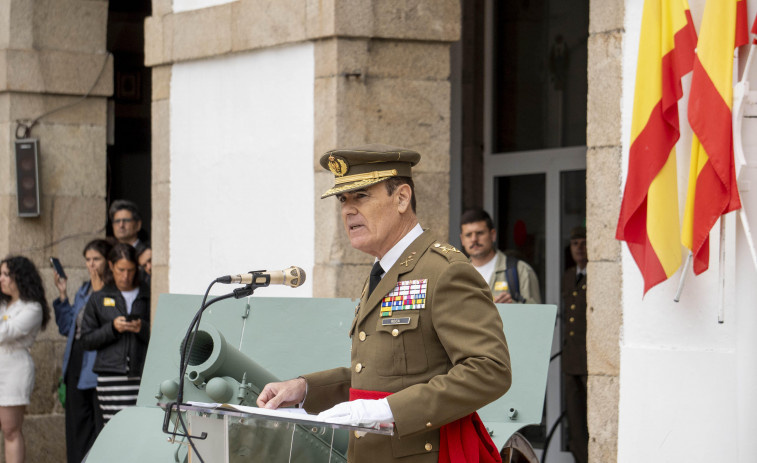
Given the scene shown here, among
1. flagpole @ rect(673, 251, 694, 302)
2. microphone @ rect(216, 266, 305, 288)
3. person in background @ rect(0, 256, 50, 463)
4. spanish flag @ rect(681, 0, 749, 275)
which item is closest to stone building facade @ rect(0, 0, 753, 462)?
flagpole @ rect(673, 251, 694, 302)

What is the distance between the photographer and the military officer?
274 cm

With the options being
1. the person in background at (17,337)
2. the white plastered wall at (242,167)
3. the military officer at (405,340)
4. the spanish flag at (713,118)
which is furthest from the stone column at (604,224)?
the person in background at (17,337)

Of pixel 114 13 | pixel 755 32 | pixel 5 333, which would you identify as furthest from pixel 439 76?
pixel 114 13

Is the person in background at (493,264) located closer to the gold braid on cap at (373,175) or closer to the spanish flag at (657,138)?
the spanish flag at (657,138)

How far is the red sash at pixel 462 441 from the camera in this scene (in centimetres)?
292

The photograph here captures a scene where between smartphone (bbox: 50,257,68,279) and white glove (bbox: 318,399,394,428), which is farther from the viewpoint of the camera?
smartphone (bbox: 50,257,68,279)

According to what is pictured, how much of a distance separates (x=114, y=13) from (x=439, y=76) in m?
5.49

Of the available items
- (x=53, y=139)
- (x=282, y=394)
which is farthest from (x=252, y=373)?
(x=53, y=139)

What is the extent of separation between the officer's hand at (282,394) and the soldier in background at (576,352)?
14.7ft

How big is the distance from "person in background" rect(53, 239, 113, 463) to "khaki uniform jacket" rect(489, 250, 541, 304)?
250cm

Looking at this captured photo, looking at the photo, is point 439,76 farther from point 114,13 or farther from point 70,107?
point 114,13

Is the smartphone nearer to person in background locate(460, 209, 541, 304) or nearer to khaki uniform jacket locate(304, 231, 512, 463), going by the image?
person in background locate(460, 209, 541, 304)

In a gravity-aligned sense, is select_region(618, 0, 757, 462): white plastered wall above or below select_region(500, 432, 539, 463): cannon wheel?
above

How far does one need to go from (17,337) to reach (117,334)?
1190 mm
